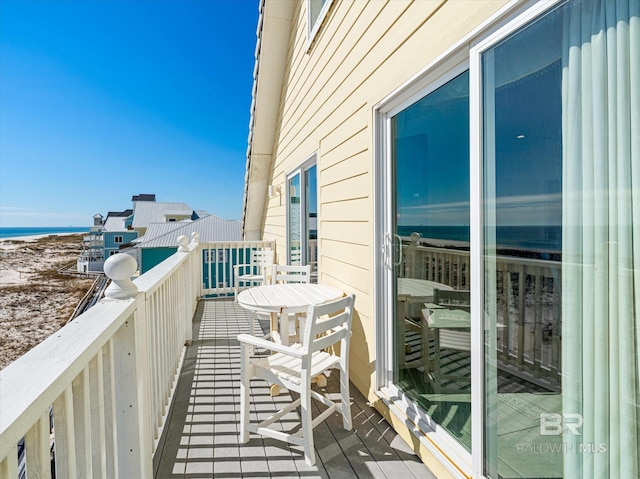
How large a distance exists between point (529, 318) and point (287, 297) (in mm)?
1984

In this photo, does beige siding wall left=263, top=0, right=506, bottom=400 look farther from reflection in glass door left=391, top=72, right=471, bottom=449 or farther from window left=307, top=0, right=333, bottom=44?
reflection in glass door left=391, top=72, right=471, bottom=449

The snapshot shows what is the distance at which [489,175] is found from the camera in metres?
1.45

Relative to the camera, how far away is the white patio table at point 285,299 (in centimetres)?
265

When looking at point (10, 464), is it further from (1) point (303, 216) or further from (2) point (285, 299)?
(1) point (303, 216)

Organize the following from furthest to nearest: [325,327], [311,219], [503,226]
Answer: [311,219] < [325,327] < [503,226]

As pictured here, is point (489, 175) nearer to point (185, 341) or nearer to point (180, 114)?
point (185, 341)

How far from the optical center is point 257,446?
2131 mm

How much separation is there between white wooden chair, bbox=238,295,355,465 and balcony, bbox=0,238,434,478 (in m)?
0.11

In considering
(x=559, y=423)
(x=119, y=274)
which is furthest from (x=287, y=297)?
(x=559, y=423)

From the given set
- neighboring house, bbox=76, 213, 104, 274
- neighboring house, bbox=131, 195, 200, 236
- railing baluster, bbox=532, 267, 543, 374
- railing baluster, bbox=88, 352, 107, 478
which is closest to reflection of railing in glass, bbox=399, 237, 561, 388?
railing baluster, bbox=532, 267, 543, 374

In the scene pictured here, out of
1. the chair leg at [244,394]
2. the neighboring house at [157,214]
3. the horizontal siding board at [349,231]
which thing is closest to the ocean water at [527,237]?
the horizontal siding board at [349,231]

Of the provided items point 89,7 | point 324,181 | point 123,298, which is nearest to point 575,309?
point 123,298

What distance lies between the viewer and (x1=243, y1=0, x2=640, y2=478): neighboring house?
1.00m

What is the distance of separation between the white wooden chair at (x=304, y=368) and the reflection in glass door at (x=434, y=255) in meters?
0.41
